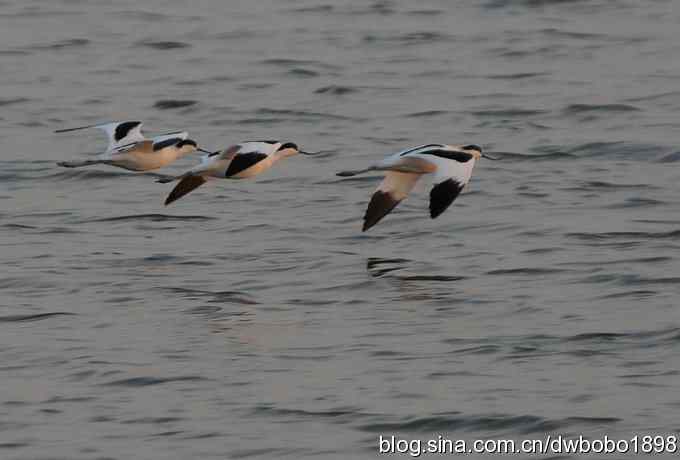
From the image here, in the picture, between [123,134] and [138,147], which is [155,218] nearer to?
[123,134]

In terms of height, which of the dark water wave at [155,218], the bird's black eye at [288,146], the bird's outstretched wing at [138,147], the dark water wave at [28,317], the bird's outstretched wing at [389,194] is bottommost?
the dark water wave at [155,218]

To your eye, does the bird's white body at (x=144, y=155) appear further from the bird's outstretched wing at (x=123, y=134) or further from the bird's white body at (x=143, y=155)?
the bird's outstretched wing at (x=123, y=134)

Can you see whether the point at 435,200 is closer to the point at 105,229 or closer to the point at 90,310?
the point at 90,310

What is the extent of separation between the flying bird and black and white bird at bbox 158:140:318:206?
20 cm

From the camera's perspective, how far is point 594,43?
2953 cm

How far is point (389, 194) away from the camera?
17922 mm

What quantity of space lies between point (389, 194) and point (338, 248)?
25.8 inches

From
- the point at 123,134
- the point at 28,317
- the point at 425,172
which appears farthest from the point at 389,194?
the point at 28,317

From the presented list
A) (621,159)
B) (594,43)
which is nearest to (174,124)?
(621,159)

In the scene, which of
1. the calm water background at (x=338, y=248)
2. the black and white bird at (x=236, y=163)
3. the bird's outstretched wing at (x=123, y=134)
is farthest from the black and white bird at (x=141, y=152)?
the calm water background at (x=338, y=248)

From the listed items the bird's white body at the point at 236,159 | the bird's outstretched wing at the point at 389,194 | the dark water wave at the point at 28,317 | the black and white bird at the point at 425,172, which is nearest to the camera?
the dark water wave at the point at 28,317

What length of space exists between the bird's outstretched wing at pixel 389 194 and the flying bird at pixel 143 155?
1.73 metres

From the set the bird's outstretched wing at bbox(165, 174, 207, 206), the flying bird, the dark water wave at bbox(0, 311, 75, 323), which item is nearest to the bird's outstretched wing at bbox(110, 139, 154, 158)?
the flying bird

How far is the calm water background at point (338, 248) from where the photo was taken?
1286 centimetres
